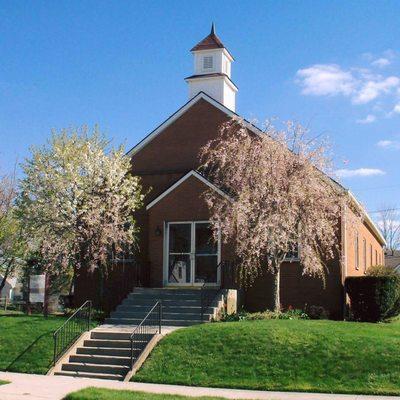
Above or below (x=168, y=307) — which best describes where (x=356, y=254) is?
above

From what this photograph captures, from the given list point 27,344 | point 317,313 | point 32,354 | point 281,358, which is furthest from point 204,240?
point 281,358

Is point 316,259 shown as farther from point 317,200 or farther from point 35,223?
point 35,223

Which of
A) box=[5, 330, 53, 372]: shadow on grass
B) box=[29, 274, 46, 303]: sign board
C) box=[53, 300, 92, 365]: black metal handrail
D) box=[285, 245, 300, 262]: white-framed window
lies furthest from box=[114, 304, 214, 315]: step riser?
box=[285, 245, 300, 262]: white-framed window

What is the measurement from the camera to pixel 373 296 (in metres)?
20.5

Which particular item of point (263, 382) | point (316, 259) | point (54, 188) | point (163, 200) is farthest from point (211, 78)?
point (263, 382)

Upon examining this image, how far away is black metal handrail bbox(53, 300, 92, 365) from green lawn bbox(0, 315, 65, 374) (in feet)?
0.61

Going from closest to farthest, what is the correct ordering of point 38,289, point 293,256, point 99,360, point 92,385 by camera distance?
point 92,385 < point 99,360 < point 38,289 < point 293,256

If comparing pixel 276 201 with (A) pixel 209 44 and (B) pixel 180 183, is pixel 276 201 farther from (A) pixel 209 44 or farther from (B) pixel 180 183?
(A) pixel 209 44

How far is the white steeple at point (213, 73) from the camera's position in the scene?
92.4ft

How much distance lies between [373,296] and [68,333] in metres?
9.87

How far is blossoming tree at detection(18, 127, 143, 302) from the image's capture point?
2175 cm

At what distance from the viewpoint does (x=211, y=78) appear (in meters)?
28.2

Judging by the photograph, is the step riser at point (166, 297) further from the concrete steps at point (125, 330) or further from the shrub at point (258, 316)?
the shrub at point (258, 316)

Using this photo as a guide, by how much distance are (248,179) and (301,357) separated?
22.2 feet
